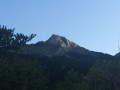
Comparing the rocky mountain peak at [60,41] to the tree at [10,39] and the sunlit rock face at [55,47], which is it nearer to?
the sunlit rock face at [55,47]

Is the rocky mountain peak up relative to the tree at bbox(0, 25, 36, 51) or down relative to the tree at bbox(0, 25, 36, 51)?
Result: up

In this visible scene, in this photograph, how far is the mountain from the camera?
46156 mm

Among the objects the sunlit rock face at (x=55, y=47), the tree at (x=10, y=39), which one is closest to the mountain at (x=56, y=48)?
the sunlit rock face at (x=55, y=47)

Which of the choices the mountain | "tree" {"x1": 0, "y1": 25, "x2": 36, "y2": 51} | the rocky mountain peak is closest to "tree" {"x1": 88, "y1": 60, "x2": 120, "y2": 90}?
"tree" {"x1": 0, "y1": 25, "x2": 36, "y2": 51}

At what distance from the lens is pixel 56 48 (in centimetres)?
4862

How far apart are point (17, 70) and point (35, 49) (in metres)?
26.4

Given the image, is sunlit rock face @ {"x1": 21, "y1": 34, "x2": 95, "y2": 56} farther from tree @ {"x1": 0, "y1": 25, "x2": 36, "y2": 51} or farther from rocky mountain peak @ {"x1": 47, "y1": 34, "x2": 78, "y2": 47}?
tree @ {"x1": 0, "y1": 25, "x2": 36, "y2": 51}

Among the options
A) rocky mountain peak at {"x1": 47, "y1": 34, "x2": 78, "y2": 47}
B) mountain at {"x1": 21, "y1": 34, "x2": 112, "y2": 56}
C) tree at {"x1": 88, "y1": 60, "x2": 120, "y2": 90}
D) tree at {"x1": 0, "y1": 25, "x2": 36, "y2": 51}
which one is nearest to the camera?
tree at {"x1": 88, "y1": 60, "x2": 120, "y2": 90}

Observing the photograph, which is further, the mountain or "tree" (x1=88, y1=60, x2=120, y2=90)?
the mountain

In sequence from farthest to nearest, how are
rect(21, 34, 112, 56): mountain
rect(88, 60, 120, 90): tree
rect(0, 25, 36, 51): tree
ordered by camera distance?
rect(21, 34, 112, 56): mountain
rect(0, 25, 36, 51): tree
rect(88, 60, 120, 90): tree

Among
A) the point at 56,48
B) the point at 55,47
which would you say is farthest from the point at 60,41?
the point at 56,48

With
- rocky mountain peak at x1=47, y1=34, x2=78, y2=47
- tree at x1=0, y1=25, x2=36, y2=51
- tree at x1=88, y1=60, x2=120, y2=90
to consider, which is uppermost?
rocky mountain peak at x1=47, y1=34, x2=78, y2=47

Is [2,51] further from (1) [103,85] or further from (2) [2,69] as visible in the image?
(1) [103,85]

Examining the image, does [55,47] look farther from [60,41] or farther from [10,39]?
[10,39]
